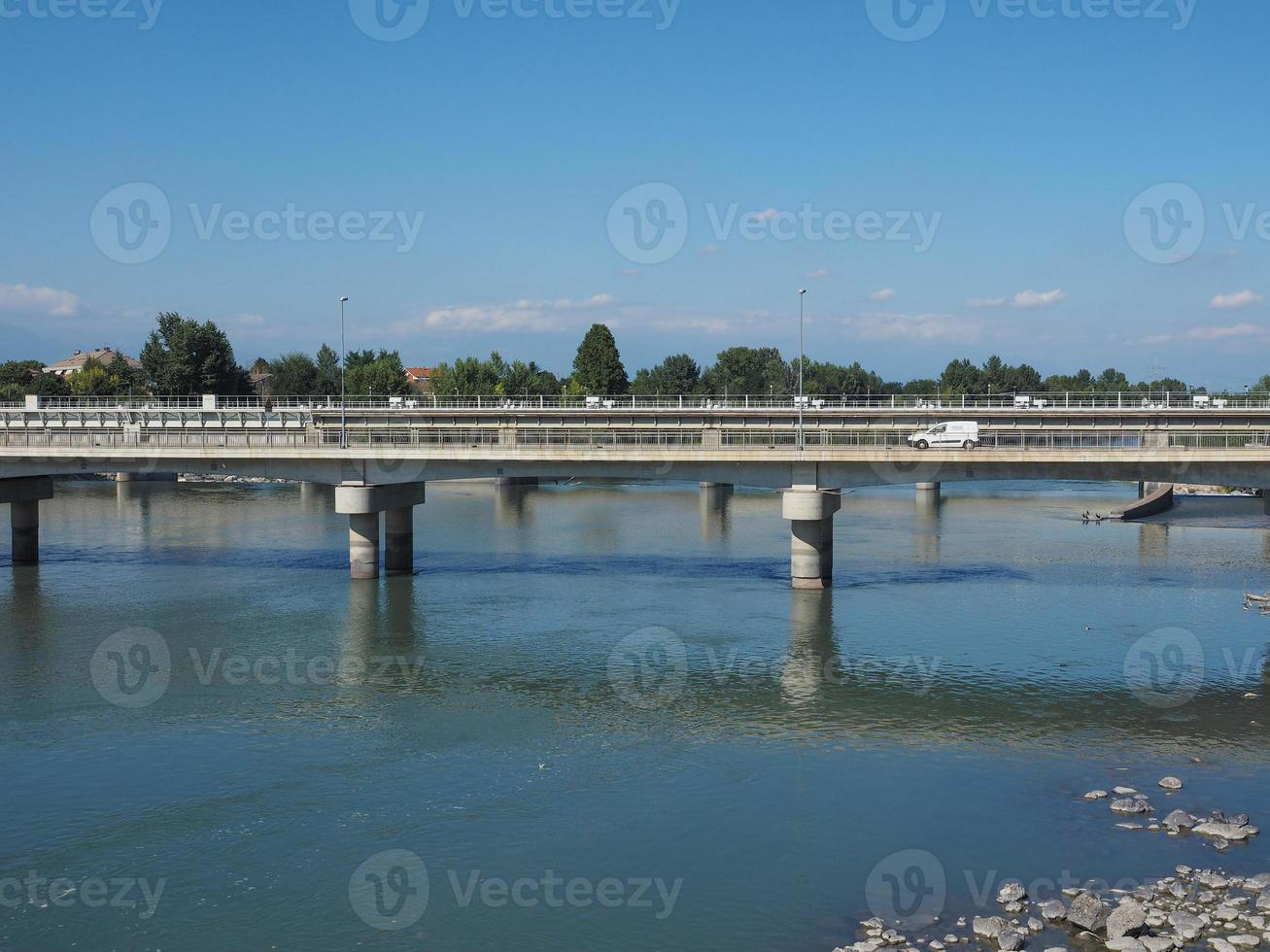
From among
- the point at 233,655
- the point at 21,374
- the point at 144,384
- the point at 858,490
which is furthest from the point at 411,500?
the point at 21,374

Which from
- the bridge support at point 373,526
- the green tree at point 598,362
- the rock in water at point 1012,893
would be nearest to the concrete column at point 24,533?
the bridge support at point 373,526

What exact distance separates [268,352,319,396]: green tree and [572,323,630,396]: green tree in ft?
156

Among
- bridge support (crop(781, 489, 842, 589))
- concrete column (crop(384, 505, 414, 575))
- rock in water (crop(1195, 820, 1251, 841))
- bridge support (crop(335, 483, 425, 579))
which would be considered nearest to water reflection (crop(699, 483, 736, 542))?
bridge support (crop(781, 489, 842, 589))

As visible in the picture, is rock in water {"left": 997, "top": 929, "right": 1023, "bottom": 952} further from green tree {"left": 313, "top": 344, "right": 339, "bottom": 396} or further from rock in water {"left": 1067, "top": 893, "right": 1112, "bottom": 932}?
green tree {"left": 313, "top": 344, "right": 339, "bottom": 396}

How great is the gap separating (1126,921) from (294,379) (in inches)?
7057

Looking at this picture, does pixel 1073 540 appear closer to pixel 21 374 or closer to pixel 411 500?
pixel 411 500

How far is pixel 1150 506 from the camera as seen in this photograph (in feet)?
292

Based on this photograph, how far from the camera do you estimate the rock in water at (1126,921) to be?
2081cm

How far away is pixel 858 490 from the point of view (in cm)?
12119

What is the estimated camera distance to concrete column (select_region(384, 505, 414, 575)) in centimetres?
5972

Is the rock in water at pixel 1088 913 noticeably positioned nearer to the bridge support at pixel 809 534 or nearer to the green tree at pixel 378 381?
the bridge support at pixel 809 534

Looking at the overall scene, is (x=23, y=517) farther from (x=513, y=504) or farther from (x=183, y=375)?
(x=183, y=375)

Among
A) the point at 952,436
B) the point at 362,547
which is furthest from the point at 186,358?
the point at 952,436

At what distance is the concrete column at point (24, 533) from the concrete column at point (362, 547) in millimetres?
20116
